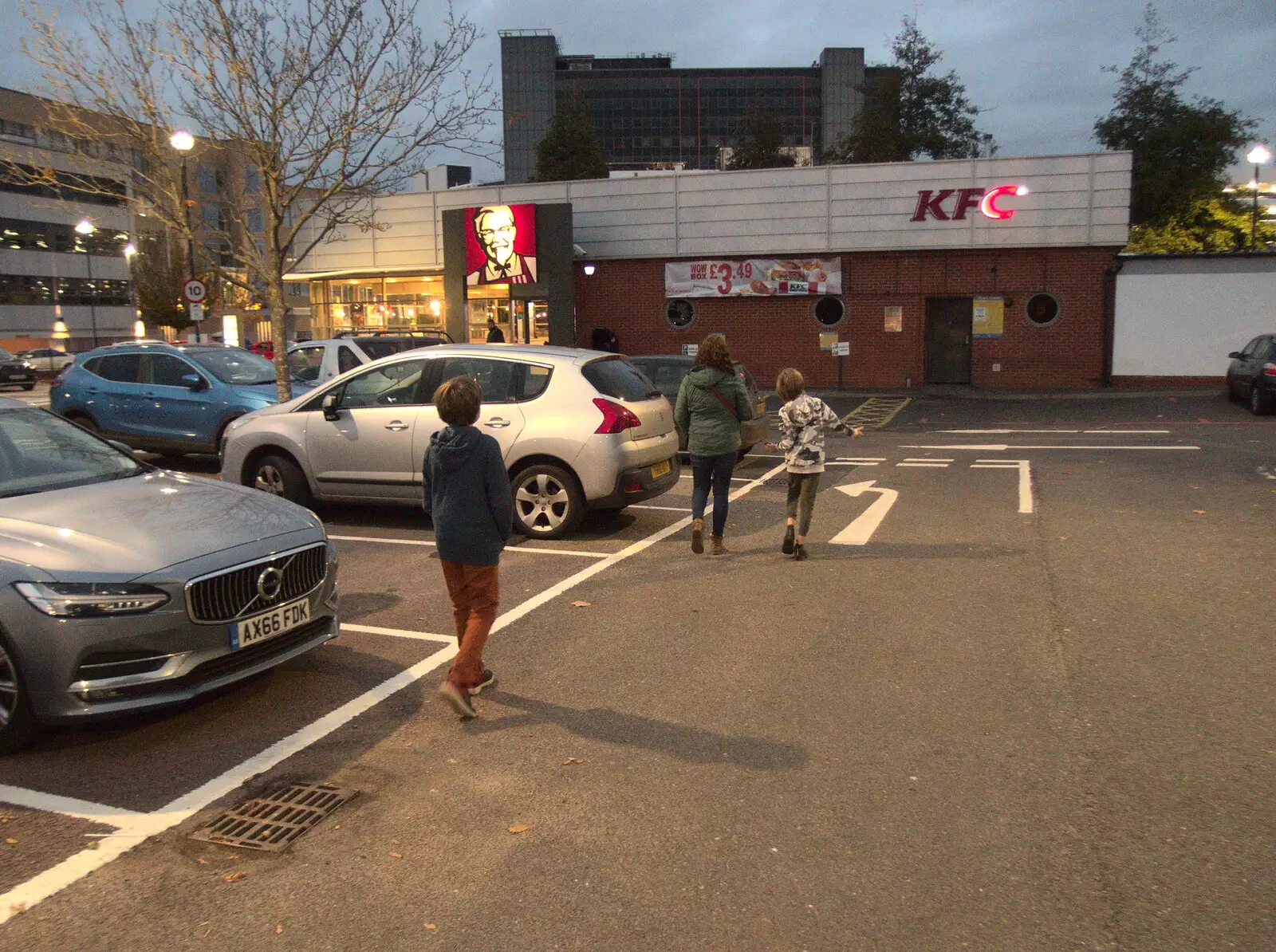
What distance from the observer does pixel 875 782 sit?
4266 millimetres

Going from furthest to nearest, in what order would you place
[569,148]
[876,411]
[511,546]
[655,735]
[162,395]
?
[569,148] < [876,411] < [162,395] < [511,546] < [655,735]

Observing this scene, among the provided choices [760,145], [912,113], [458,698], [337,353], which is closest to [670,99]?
[760,145]

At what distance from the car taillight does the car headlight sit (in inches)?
192

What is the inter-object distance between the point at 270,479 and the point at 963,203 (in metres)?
21.5

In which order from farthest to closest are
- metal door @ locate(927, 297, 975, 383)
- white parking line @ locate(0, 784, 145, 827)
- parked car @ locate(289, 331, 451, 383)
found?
metal door @ locate(927, 297, 975, 383) < parked car @ locate(289, 331, 451, 383) < white parking line @ locate(0, 784, 145, 827)

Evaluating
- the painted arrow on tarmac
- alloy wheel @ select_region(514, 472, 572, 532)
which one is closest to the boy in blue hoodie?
alloy wheel @ select_region(514, 472, 572, 532)

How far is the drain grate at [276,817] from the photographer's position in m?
3.85

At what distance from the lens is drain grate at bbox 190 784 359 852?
152 inches

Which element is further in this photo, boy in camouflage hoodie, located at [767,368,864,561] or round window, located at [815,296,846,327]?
round window, located at [815,296,846,327]

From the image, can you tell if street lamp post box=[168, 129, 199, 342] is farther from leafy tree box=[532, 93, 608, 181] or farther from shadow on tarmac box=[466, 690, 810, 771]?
leafy tree box=[532, 93, 608, 181]

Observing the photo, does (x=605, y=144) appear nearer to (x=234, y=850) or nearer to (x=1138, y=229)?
(x=1138, y=229)

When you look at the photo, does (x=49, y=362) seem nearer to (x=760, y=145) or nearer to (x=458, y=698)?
(x=760, y=145)

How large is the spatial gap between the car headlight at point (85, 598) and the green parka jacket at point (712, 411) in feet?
15.5

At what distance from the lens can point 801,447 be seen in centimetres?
853
